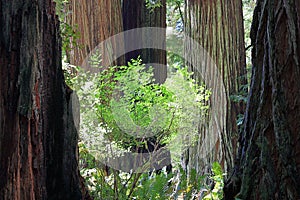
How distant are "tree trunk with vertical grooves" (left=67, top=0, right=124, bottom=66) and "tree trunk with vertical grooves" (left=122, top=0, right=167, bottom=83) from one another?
111 centimetres

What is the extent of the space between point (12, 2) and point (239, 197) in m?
1.58

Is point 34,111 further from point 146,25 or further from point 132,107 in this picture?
point 146,25

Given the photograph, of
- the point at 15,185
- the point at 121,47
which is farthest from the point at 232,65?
the point at 15,185

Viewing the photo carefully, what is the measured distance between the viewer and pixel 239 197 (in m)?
2.27

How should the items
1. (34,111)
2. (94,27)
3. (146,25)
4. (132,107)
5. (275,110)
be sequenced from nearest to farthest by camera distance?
(275,110) < (34,111) < (132,107) < (94,27) < (146,25)

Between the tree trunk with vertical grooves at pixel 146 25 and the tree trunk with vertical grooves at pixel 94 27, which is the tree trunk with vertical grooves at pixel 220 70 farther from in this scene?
the tree trunk with vertical grooves at pixel 146 25

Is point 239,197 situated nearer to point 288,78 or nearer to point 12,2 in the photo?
point 288,78

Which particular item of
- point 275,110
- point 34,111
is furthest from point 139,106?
point 275,110

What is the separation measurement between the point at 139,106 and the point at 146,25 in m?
3.85

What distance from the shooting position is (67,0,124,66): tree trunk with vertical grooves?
5.68 meters

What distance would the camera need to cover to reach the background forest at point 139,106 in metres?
2.07

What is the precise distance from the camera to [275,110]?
Result: 204 cm

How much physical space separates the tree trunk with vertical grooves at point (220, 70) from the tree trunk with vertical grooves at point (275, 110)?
2.59 meters

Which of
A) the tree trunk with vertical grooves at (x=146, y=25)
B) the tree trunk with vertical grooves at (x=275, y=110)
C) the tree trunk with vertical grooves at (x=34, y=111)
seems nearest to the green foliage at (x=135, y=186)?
the tree trunk with vertical grooves at (x=34, y=111)
